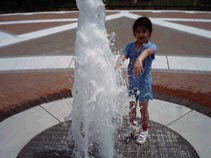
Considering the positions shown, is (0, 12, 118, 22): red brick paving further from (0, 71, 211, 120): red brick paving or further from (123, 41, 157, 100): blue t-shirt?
(123, 41, 157, 100): blue t-shirt

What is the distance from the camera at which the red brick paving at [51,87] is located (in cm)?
477

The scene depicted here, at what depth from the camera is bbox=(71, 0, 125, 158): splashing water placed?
3.17 m

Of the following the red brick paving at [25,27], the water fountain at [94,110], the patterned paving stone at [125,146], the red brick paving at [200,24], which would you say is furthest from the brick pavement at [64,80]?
the red brick paving at [25,27]

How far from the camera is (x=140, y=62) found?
300 cm

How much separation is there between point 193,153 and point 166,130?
540 mm

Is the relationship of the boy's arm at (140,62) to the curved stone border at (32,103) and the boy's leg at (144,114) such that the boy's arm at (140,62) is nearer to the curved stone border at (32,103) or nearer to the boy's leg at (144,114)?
the boy's leg at (144,114)

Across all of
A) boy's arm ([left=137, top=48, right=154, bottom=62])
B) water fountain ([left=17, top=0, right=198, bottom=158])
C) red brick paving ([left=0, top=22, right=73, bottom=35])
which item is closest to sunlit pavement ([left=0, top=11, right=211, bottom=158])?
red brick paving ([left=0, top=22, right=73, bottom=35])

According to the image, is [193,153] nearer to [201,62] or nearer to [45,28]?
[201,62]

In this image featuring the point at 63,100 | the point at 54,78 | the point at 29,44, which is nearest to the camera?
the point at 63,100

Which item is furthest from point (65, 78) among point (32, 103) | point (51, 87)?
point (32, 103)

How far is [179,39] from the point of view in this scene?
8.62 meters

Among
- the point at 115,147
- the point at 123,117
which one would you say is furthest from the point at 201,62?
the point at 115,147

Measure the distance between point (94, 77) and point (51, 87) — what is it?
2356 millimetres

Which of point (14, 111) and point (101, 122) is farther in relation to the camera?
point (14, 111)
